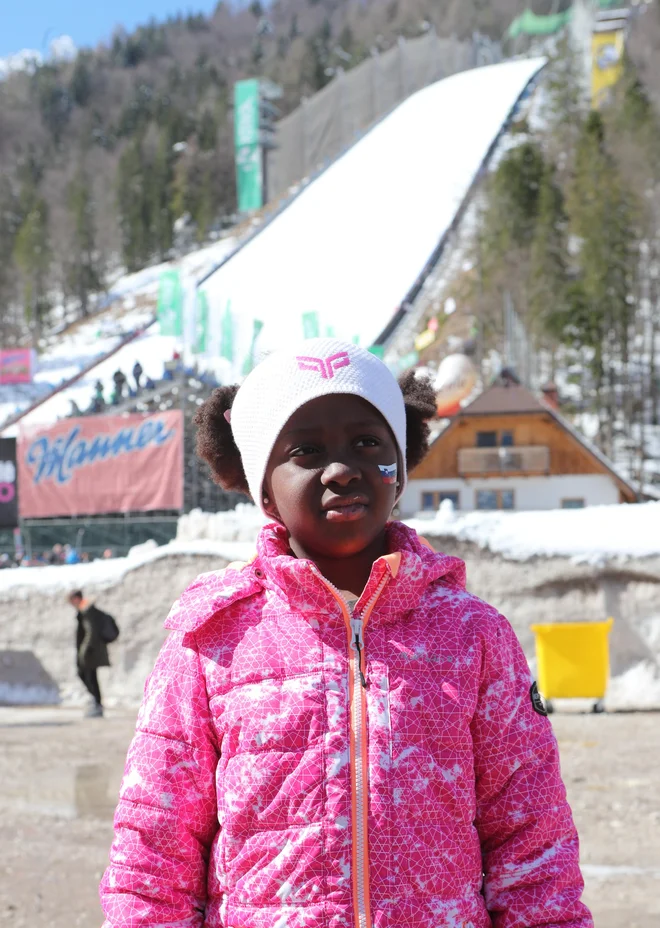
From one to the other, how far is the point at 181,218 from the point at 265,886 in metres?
89.2

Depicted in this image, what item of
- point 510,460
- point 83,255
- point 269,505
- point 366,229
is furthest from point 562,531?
point 83,255

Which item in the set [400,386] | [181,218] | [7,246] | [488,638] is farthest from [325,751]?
[7,246]

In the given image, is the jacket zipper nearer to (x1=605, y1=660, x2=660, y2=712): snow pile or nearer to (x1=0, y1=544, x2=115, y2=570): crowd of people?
(x1=605, y1=660, x2=660, y2=712): snow pile

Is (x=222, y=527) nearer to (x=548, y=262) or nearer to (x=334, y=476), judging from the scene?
(x=334, y=476)

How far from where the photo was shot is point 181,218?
88062mm

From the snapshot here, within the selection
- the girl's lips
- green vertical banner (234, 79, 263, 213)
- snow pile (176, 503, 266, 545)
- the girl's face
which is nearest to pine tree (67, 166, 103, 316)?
green vertical banner (234, 79, 263, 213)

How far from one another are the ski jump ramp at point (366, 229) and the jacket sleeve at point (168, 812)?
86.1 feet

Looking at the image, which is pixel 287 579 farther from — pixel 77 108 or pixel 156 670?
pixel 77 108

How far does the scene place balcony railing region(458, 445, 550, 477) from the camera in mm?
26719

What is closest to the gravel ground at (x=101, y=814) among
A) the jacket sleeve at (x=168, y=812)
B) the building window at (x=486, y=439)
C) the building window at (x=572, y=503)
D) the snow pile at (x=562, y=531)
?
the snow pile at (x=562, y=531)

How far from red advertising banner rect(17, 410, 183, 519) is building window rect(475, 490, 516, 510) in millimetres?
9769

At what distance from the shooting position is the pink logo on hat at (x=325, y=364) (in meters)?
1.84

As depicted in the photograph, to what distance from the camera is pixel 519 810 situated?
1.70 metres

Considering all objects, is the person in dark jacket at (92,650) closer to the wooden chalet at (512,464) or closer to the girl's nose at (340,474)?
the girl's nose at (340,474)
